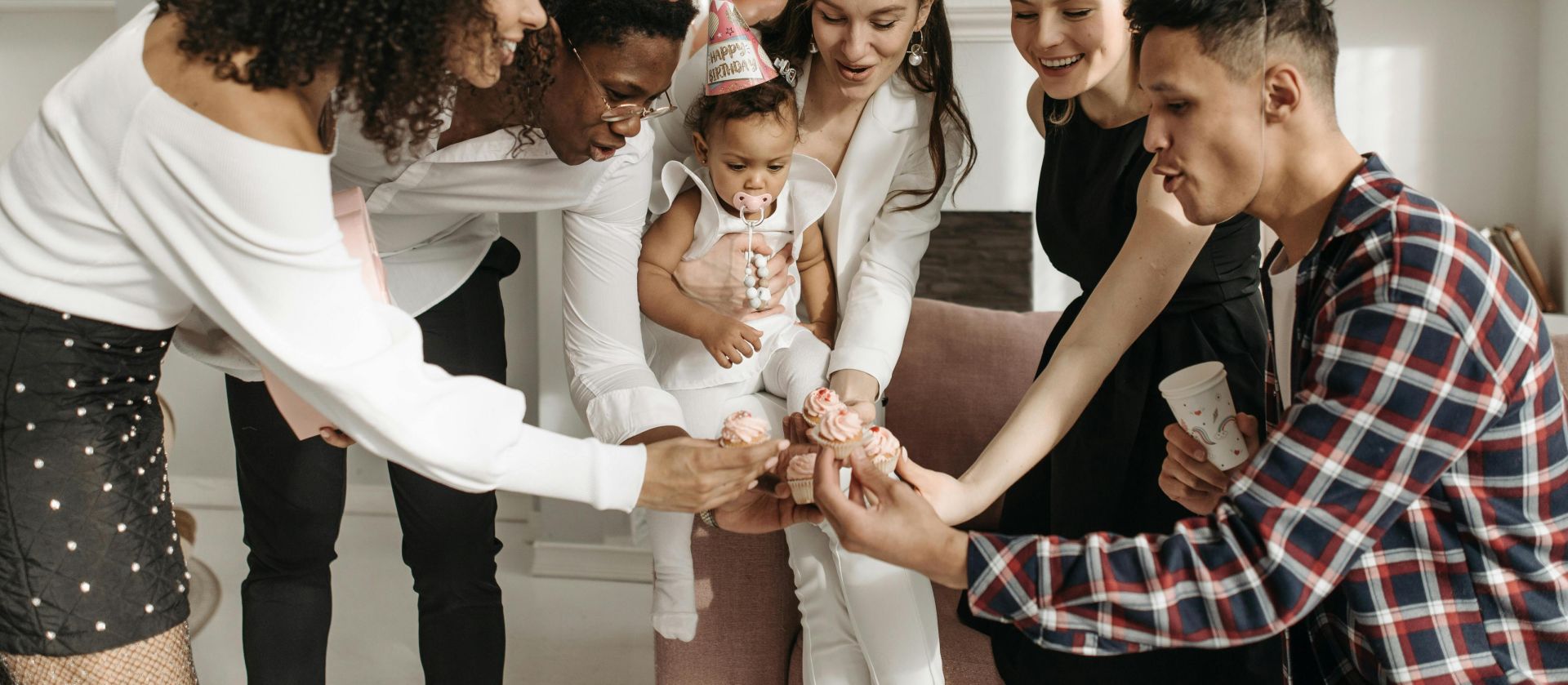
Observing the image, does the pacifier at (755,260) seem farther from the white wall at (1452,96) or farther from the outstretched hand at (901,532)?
the white wall at (1452,96)

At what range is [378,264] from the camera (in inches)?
56.6

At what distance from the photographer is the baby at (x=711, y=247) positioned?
6.36ft

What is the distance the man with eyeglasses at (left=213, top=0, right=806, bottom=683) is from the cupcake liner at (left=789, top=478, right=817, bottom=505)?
4 cm

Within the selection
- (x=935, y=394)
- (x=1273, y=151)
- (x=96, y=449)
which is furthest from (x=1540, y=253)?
(x=96, y=449)

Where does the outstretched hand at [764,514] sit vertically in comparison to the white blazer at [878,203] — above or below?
below

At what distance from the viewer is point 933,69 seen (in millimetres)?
2051

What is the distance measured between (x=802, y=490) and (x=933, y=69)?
31.7 inches

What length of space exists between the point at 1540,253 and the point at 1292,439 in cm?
291

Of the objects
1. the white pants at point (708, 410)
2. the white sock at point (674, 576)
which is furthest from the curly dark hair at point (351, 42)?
the white sock at point (674, 576)

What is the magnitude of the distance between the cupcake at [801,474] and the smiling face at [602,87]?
1.58ft

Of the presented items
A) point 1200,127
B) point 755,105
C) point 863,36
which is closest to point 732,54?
point 755,105

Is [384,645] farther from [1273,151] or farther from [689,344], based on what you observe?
[1273,151]

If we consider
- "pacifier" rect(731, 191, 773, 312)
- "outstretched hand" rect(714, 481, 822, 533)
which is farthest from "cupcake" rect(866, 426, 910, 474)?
"pacifier" rect(731, 191, 773, 312)

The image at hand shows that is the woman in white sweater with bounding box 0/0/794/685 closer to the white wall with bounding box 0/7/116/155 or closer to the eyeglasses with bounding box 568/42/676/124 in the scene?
the eyeglasses with bounding box 568/42/676/124
